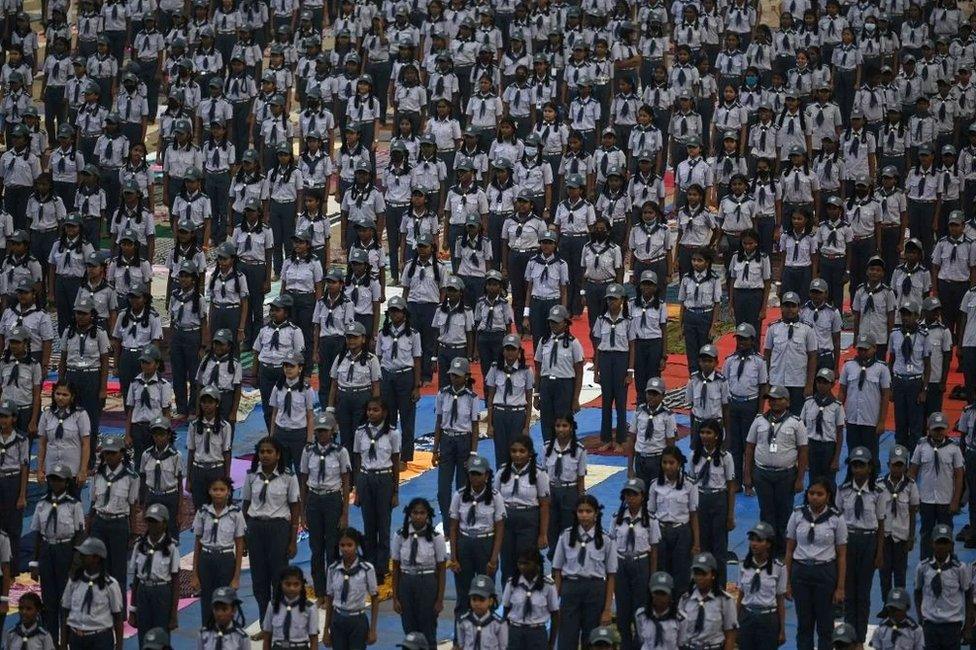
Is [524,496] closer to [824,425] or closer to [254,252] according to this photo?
[824,425]

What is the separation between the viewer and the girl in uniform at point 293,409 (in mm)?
18828

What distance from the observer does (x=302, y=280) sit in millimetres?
21672

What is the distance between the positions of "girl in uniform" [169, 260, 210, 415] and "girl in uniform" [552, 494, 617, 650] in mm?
6339

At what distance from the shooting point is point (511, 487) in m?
17.0

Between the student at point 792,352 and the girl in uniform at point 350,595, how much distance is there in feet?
17.7

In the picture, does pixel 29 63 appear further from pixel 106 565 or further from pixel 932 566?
pixel 932 566

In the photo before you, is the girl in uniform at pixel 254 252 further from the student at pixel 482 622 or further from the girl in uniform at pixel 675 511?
the student at pixel 482 622

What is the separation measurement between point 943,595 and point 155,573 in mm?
6349

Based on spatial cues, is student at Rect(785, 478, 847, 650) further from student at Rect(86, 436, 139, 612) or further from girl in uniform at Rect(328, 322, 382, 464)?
student at Rect(86, 436, 139, 612)

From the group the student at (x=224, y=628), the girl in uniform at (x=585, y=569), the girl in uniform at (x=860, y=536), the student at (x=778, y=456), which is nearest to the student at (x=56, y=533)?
the student at (x=224, y=628)

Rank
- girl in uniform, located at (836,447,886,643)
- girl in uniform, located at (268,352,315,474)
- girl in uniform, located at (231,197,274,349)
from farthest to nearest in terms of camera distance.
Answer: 1. girl in uniform, located at (231,197,274,349)
2. girl in uniform, located at (268,352,315,474)
3. girl in uniform, located at (836,447,886,643)

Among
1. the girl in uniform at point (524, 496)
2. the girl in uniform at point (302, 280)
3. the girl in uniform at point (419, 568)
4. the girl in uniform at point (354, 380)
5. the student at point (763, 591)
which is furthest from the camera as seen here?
the girl in uniform at point (302, 280)

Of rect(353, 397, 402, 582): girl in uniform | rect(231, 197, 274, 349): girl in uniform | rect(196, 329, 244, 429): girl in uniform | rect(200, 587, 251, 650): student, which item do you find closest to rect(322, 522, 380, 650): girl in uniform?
rect(200, 587, 251, 650): student

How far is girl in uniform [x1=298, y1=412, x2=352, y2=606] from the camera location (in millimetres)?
17406
